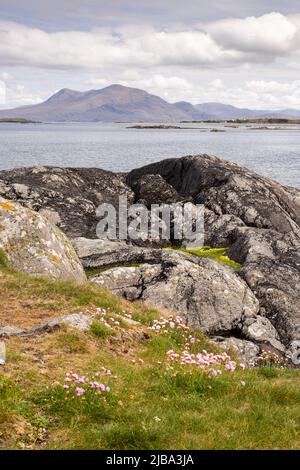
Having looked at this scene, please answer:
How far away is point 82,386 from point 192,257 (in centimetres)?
1382

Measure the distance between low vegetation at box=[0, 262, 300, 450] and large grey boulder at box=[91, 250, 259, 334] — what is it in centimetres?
539

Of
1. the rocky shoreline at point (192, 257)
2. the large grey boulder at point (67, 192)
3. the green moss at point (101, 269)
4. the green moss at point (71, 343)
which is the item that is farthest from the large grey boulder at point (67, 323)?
the large grey boulder at point (67, 192)

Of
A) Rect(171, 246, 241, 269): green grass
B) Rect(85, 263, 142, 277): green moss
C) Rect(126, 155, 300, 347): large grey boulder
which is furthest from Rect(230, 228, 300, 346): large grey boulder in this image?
Rect(85, 263, 142, 277): green moss

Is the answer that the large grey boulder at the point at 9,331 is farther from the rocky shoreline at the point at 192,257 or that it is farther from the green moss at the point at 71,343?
the rocky shoreline at the point at 192,257

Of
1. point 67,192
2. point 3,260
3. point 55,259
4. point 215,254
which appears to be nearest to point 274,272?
point 215,254

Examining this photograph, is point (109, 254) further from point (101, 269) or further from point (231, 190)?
point (231, 190)

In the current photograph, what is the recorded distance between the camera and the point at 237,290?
843 inches

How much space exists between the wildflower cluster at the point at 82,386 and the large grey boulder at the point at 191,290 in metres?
9.86

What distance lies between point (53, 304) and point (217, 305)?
7.95 meters

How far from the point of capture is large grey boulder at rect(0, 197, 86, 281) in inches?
755

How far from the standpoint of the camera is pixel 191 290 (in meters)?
20.7
